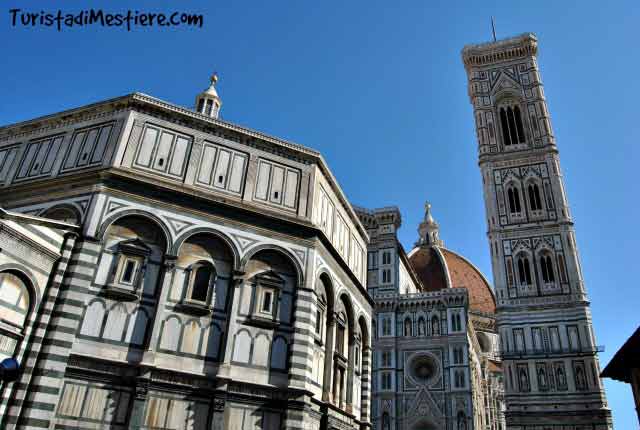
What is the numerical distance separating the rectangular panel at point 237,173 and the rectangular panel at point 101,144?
12.1 ft

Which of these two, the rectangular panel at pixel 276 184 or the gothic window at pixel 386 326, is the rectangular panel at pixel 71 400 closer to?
the rectangular panel at pixel 276 184

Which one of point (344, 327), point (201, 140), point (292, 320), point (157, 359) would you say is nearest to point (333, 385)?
point (344, 327)

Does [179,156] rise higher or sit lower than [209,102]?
lower

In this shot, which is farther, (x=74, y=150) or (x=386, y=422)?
(x=386, y=422)

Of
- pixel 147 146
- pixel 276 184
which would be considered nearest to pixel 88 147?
pixel 147 146

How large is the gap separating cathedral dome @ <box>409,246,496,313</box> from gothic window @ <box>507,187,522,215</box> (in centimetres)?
2908

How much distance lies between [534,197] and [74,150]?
36818mm

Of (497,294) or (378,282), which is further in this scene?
(378,282)

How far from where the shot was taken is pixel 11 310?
11312mm

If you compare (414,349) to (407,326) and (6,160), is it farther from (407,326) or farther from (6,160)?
(6,160)

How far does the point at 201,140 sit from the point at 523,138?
37.6 meters

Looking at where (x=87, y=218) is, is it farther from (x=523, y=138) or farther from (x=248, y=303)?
(x=523, y=138)

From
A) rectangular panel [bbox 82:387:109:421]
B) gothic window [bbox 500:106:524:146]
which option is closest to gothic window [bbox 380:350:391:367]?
gothic window [bbox 500:106:524:146]

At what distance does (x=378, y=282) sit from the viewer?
43281 millimetres
